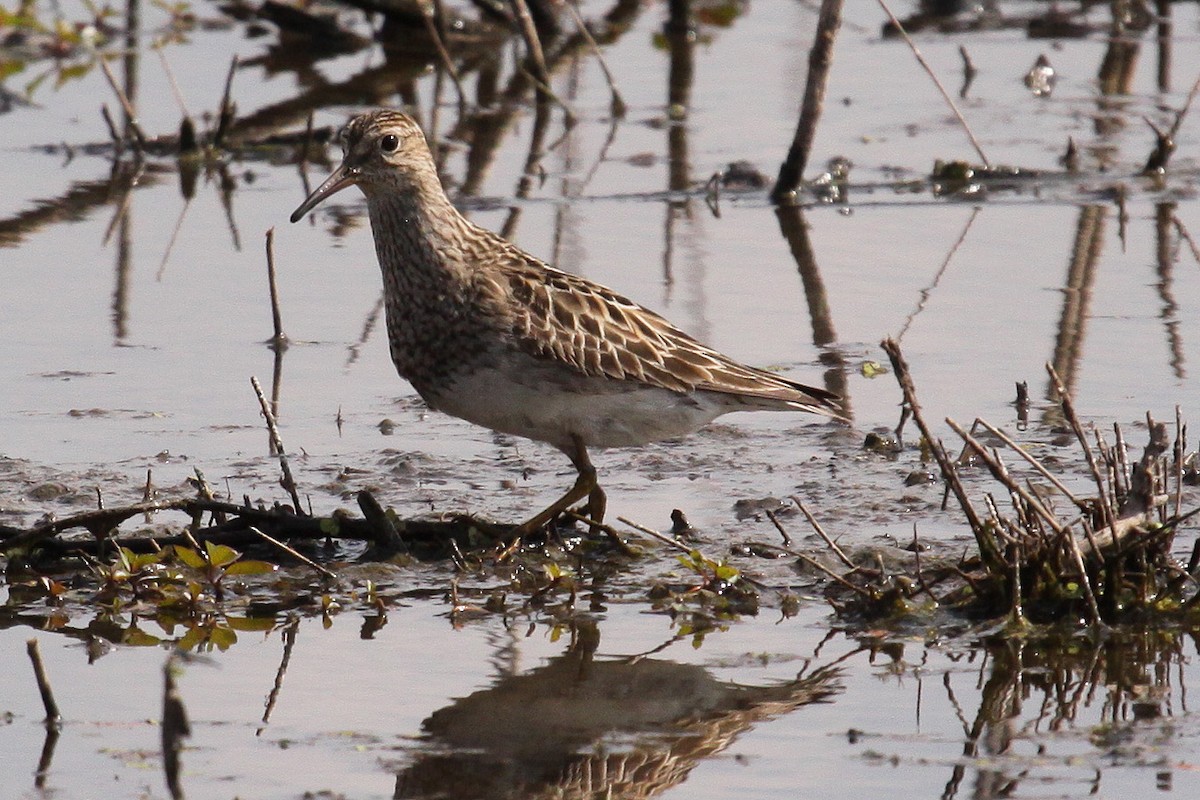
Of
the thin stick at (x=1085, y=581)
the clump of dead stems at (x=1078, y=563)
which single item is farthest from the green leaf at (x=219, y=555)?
the thin stick at (x=1085, y=581)

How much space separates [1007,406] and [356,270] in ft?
12.1

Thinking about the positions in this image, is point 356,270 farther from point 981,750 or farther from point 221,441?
point 981,750

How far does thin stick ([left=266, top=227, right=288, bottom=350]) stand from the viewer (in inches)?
336

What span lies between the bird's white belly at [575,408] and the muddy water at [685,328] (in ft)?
Answer: 1.50

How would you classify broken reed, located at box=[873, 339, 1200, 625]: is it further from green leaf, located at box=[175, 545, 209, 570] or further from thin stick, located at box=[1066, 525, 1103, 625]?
green leaf, located at box=[175, 545, 209, 570]

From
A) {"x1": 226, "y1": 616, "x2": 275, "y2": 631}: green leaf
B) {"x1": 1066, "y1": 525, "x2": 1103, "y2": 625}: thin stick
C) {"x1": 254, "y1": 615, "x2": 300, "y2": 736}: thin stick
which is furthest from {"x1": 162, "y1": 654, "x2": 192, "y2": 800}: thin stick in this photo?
{"x1": 1066, "y1": 525, "x2": 1103, "y2": 625}: thin stick

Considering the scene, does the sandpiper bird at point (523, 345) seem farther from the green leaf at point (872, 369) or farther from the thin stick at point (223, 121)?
the thin stick at point (223, 121)

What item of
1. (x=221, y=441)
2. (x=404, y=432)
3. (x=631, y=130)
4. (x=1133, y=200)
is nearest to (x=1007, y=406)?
(x=404, y=432)

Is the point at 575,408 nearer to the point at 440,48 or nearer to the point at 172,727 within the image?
the point at 172,727

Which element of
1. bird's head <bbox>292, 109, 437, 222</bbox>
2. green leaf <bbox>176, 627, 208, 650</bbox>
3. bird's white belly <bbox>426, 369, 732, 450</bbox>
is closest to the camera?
green leaf <bbox>176, 627, 208, 650</bbox>

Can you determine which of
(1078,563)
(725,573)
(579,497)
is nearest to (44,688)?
(725,573)

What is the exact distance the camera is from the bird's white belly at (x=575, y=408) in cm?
696

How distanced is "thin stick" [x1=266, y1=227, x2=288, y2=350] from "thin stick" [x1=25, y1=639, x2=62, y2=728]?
3.32 metres

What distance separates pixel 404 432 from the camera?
8508 millimetres
